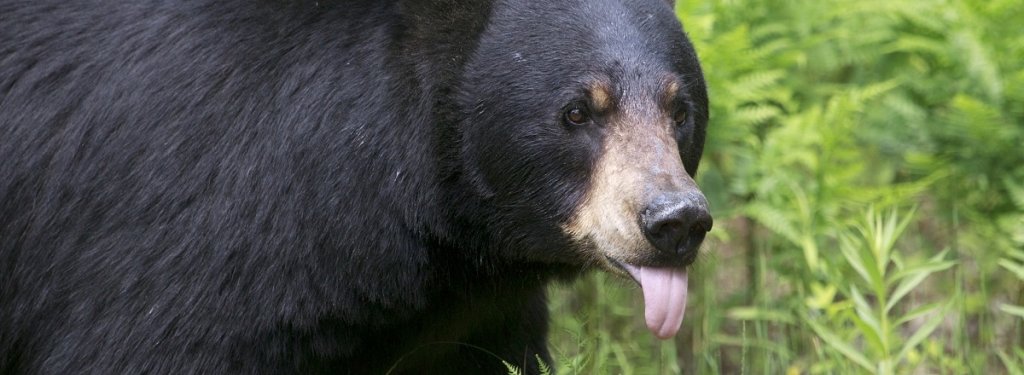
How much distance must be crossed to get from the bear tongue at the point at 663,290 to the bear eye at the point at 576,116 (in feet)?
1.47

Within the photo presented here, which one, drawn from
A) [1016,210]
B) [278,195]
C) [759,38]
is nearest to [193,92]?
[278,195]

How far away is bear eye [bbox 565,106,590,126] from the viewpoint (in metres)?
4.25

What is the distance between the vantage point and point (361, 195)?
14.4 feet

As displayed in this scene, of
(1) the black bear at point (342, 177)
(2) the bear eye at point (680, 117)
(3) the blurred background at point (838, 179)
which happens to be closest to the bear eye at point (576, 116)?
(1) the black bear at point (342, 177)

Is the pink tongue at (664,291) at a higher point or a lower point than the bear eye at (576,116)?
lower

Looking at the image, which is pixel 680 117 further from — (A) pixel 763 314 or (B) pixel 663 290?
(A) pixel 763 314

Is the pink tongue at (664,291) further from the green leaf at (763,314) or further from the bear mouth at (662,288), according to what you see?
the green leaf at (763,314)

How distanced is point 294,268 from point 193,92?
66 centimetres

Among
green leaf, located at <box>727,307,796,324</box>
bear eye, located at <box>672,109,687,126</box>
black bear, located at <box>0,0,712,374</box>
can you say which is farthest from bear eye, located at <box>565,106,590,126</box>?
green leaf, located at <box>727,307,796,324</box>

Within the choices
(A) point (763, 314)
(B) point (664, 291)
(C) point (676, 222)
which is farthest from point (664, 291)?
(A) point (763, 314)

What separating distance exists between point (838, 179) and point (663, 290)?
7.96ft

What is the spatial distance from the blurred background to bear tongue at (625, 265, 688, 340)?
150 cm

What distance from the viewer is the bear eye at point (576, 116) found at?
4250 millimetres

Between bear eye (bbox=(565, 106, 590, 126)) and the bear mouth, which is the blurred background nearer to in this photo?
the bear mouth
